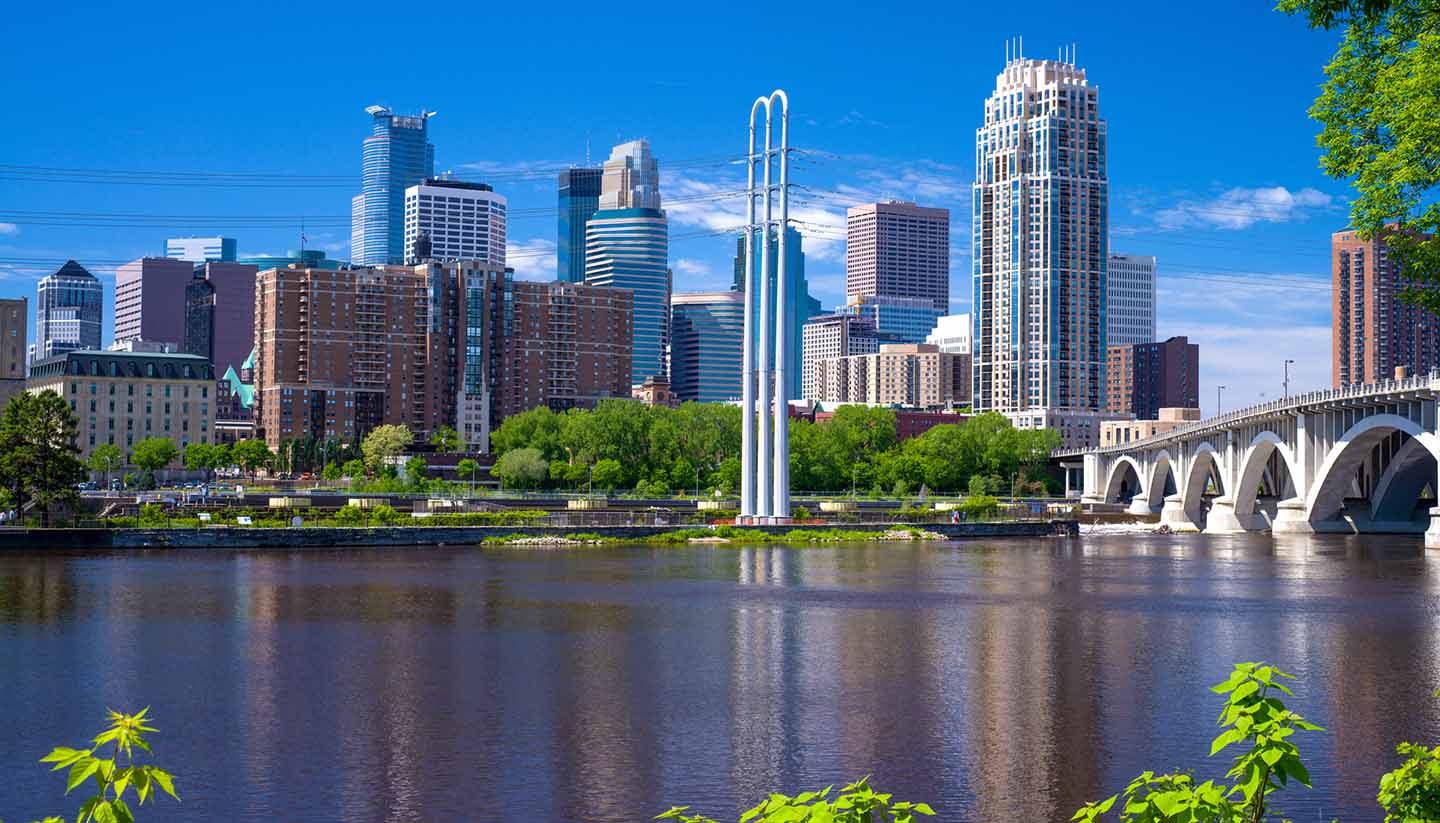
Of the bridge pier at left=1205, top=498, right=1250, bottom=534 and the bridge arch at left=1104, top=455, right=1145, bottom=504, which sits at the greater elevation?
the bridge arch at left=1104, top=455, right=1145, bottom=504

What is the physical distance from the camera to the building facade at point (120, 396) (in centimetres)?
18938

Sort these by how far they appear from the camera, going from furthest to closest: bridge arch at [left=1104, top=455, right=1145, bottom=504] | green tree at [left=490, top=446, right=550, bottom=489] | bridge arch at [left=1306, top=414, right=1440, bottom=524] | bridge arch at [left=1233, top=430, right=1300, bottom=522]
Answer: bridge arch at [left=1104, top=455, right=1145, bottom=504], green tree at [left=490, top=446, right=550, bottom=489], bridge arch at [left=1233, top=430, right=1300, bottom=522], bridge arch at [left=1306, top=414, right=1440, bottom=524]

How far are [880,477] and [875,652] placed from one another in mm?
139023

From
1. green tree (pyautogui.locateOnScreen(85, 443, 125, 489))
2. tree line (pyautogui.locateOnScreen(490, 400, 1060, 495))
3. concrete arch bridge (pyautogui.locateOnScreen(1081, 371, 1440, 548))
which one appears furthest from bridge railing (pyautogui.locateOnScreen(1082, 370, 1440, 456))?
green tree (pyautogui.locateOnScreen(85, 443, 125, 489))

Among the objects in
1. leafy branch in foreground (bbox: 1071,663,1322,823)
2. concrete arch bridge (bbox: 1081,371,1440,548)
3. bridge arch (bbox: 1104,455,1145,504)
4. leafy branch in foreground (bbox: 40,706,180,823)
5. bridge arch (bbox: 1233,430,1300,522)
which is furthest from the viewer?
bridge arch (bbox: 1104,455,1145,504)

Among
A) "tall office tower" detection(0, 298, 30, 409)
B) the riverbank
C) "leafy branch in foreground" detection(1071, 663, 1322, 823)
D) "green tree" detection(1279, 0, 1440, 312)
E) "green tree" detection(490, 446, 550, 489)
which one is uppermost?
"tall office tower" detection(0, 298, 30, 409)

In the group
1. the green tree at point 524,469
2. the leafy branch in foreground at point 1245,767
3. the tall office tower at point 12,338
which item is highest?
the tall office tower at point 12,338

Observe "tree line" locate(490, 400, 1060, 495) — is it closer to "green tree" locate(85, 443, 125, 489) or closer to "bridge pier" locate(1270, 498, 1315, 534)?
"green tree" locate(85, 443, 125, 489)

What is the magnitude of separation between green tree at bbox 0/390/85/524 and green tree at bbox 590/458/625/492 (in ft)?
262

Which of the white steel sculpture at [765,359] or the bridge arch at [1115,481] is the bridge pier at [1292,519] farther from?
the bridge arch at [1115,481]

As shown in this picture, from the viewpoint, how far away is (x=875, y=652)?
146 feet

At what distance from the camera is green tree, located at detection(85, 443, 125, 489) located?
554 ft

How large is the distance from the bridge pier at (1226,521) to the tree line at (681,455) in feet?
166

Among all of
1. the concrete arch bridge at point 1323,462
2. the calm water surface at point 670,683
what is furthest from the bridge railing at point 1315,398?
the calm water surface at point 670,683
